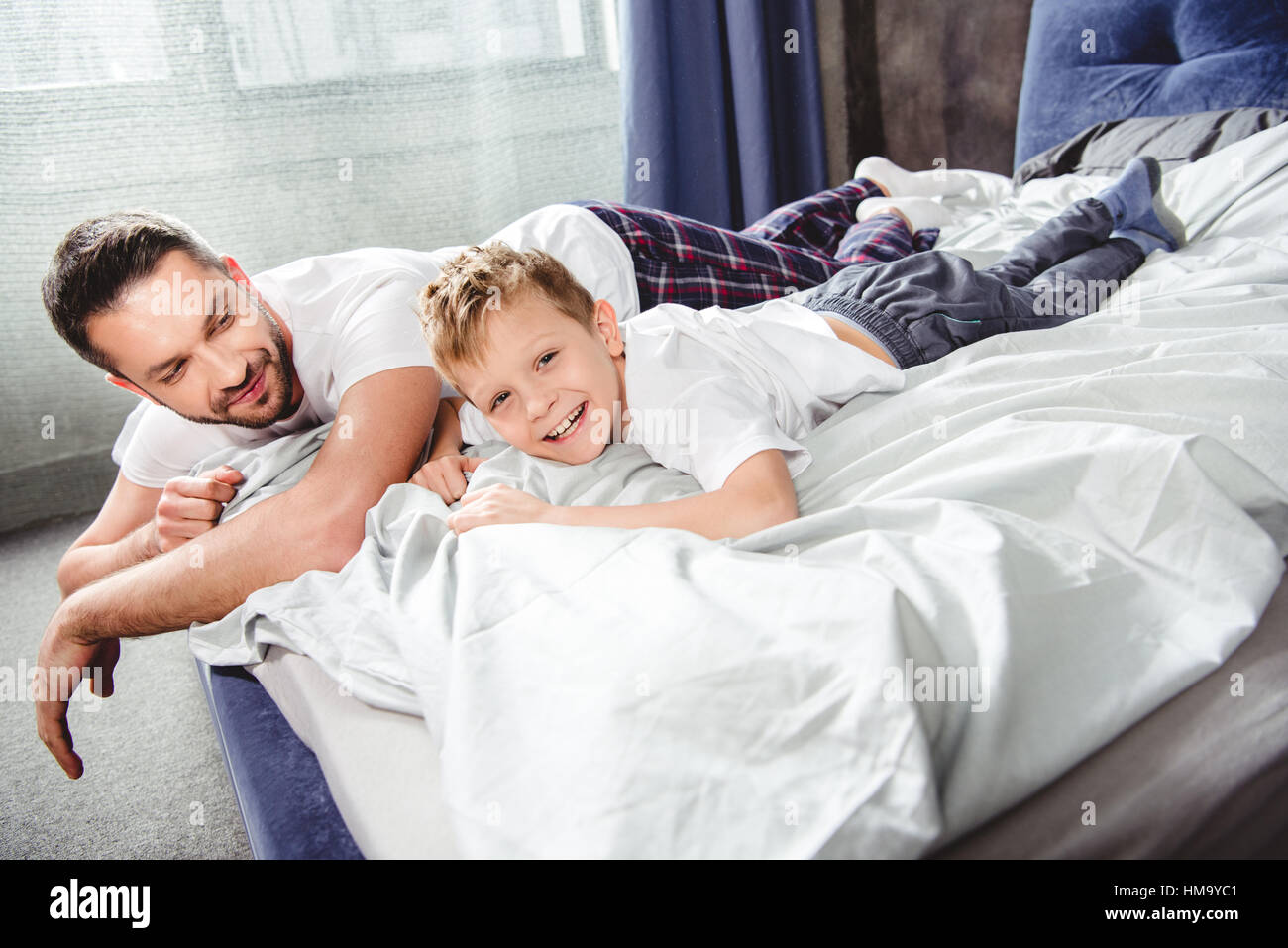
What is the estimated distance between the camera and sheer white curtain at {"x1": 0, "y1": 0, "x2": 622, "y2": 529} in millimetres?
2139

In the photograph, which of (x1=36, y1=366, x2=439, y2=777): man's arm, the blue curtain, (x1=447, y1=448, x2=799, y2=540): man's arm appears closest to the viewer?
(x1=447, y1=448, x2=799, y2=540): man's arm

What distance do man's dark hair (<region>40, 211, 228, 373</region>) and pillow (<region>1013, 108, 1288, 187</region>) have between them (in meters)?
1.72

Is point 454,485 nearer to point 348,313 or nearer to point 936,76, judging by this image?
point 348,313

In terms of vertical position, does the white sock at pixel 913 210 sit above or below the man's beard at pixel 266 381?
above

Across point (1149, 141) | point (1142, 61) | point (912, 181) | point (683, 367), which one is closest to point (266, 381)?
point (683, 367)

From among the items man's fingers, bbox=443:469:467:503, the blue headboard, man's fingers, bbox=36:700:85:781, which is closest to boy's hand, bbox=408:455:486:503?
man's fingers, bbox=443:469:467:503

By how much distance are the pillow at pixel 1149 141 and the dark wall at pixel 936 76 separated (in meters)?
0.29

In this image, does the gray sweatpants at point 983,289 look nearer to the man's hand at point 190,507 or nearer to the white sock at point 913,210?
the white sock at point 913,210

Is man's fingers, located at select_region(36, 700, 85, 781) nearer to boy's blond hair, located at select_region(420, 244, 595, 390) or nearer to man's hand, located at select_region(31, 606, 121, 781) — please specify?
Result: man's hand, located at select_region(31, 606, 121, 781)

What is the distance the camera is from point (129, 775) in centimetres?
133

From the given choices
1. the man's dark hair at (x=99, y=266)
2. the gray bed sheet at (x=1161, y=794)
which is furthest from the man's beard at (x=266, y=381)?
the gray bed sheet at (x=1161, y=794)

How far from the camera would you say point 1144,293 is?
1216mm

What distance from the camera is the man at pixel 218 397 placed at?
37.3 inches

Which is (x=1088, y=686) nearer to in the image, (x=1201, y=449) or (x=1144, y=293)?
(x=1201, y=449)
